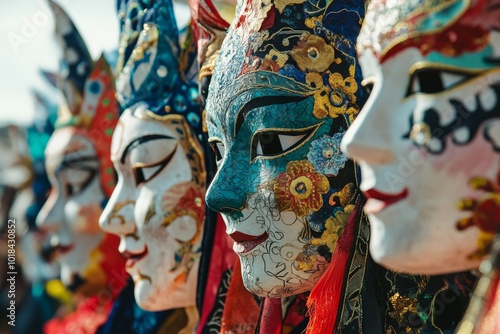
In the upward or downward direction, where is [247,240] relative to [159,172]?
upward

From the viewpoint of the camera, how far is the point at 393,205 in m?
2.27

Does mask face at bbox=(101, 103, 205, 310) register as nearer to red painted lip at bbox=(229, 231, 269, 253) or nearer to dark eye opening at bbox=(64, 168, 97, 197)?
red painted lip at bbox=(229, 231, 269, 253)

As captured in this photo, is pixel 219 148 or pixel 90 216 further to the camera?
pixel 90 216

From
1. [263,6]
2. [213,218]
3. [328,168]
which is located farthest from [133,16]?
[328,168]

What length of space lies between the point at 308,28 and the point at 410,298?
0.90 metres

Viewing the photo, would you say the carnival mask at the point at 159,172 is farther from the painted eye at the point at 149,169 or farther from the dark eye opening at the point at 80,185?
the dark eye opening at the point at 80,185

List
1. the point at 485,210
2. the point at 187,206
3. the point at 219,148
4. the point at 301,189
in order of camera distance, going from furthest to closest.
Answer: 1. the point at 187,206
2. the point at 219,148
3. the point at 301,189
4. the point at 485,210

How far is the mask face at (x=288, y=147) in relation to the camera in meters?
3.06

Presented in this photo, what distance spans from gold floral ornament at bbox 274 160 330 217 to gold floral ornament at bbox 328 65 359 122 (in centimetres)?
20

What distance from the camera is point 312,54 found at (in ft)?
10.2

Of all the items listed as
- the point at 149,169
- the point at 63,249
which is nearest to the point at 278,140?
the point at 149,169

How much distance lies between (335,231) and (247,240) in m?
0.28

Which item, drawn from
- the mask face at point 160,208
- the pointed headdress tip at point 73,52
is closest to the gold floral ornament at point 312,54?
the mask face at point 160,208

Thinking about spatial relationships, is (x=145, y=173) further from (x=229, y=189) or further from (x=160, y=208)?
(x=229, y=189)
